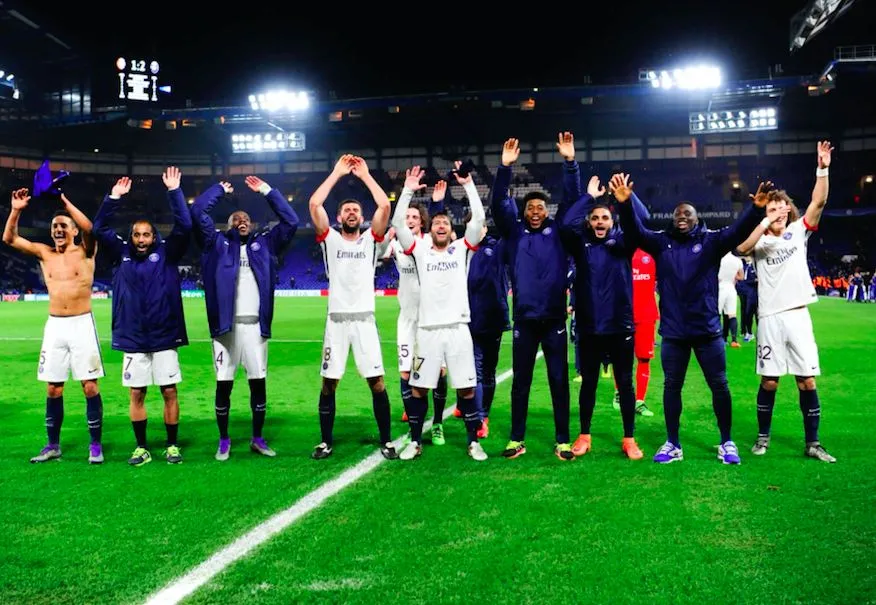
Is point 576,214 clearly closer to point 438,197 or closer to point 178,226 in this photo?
point 438,197

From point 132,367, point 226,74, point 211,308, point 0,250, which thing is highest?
point 226,74

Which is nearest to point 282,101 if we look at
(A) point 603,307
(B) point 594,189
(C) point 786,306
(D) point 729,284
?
(D) point 729,284

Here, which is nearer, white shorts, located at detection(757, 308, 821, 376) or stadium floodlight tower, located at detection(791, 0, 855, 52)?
white shorts, located at detection(757, 308, 821, 376)

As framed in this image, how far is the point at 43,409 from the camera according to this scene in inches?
356

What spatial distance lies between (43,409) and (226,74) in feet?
128

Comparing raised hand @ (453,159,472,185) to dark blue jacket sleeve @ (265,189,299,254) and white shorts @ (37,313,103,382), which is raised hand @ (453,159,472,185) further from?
white shorts @ (37,313,103,382)

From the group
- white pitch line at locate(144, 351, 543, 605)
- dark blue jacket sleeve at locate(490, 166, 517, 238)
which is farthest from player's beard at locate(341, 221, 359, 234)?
white pitch line at locate(144, 351, 543, 605)

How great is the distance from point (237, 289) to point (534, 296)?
2.64 m

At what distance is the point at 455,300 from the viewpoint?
634 cm

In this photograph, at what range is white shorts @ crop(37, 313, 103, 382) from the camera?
20.9 feet

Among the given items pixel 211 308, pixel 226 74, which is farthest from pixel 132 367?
pixel 226 74

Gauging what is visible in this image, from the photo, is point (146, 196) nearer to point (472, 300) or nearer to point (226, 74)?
point (226, 74)

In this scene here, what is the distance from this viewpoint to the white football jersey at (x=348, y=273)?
20.8 ft

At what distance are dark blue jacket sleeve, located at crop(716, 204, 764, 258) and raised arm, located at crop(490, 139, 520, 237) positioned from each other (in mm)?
1734
